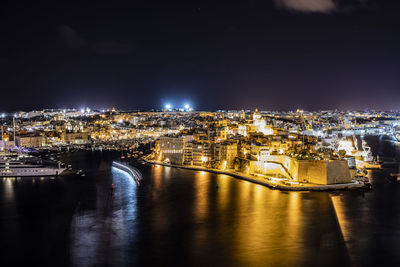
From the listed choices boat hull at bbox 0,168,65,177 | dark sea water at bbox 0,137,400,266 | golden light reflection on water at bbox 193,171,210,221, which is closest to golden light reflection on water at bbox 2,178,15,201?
dark sea water at bbox 0,137,400,266

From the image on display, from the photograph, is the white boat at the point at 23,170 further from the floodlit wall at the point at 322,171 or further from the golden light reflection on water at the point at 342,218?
the golden light reflection on water at the point at 342,218

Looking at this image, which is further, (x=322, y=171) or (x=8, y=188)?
(x=8, y=188)

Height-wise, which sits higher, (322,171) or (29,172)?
(322,171)

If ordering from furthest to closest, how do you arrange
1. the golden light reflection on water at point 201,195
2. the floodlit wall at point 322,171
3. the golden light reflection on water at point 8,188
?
the floodlit wall at point 322,171 < the golden light reflection on water at point 8,188 < the golden light reflection on water at point 201,195

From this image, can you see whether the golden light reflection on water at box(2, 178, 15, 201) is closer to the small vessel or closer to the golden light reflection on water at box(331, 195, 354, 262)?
the small vessel

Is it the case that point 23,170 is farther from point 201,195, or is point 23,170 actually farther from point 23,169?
point 201,195

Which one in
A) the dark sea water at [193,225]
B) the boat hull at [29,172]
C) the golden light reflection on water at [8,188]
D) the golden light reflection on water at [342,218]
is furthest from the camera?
the boat hull at [29,172]

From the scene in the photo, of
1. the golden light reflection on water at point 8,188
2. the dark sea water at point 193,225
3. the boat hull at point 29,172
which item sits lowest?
the dark sea water at point 193,225

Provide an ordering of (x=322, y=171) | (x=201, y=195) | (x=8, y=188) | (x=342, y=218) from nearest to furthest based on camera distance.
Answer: (x=342, y=218), (x=201, y=195), (x=322, y=171), (x=8, y=188)

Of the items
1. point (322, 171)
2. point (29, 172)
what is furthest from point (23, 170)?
point (322, 171)

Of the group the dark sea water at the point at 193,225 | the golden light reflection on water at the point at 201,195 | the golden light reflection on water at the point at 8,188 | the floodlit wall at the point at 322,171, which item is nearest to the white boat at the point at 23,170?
the golden light reflection on water at the point at 8,188
